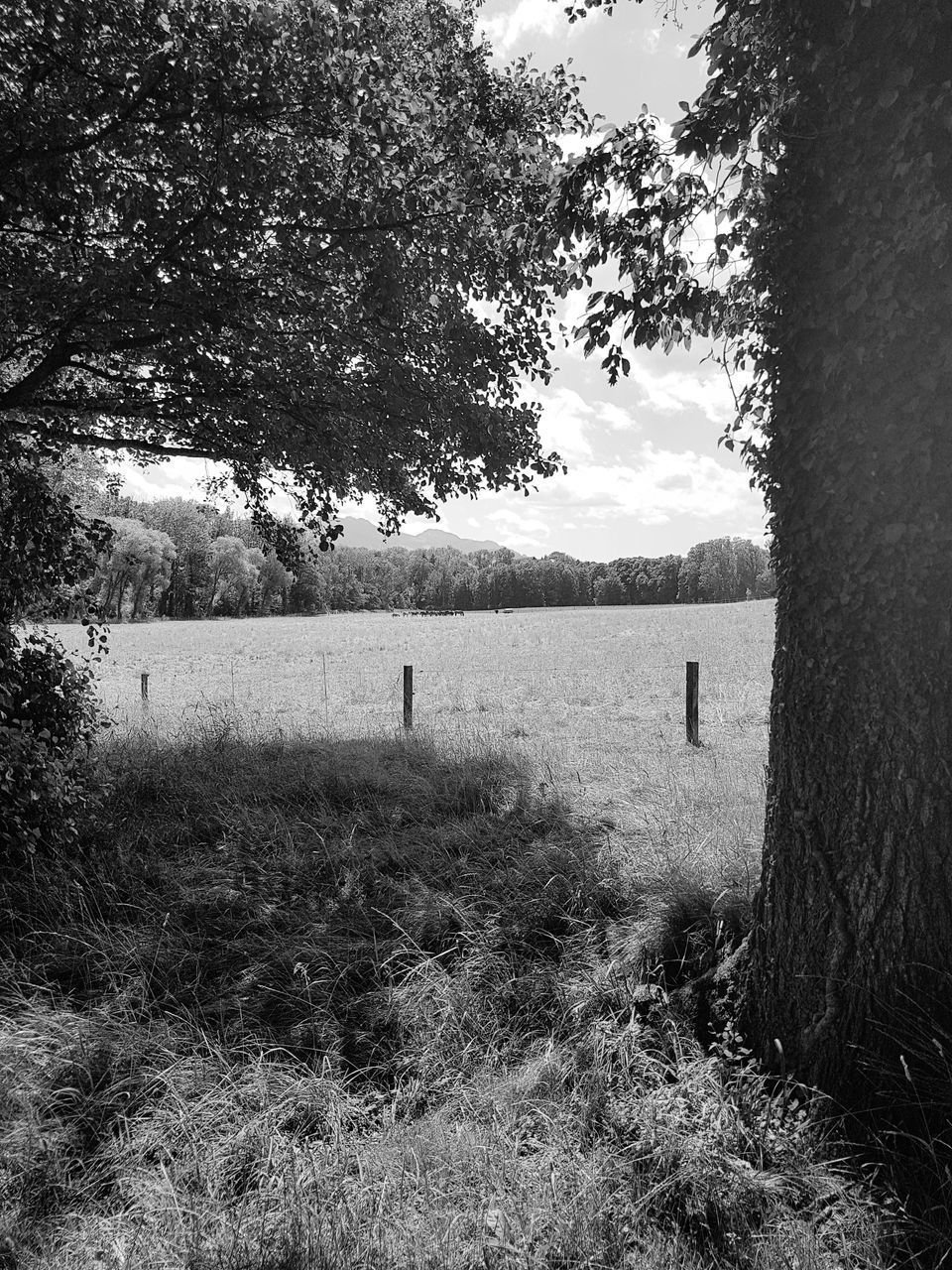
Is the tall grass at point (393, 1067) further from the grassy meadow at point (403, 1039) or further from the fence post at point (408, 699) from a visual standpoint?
the fence post at point (408, 699)

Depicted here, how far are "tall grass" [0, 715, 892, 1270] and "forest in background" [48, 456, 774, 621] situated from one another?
21.2 m

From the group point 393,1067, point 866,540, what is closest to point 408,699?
point 393,1067

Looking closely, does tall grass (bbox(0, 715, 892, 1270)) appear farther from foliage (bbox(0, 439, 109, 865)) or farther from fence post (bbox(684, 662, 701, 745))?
fence post (bbox(684, 662, 701, 745))

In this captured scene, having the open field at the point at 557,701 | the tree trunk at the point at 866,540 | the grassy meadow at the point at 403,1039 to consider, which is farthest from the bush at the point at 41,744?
the tree trunk at the point at 866,540

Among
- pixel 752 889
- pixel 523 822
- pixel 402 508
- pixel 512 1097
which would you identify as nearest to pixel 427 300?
pixel 402 508

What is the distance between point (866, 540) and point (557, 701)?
12.9m

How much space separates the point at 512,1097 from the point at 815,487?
2.97m

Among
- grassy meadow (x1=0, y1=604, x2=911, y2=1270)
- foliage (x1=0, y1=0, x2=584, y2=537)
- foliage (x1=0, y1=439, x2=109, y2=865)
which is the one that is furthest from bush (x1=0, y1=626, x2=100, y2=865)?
foliage (x1=0, y1=0, x2=584, y2=537)

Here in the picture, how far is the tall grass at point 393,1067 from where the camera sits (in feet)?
7.43

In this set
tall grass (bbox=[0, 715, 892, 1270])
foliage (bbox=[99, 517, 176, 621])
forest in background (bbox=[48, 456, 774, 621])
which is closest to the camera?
tall grass (bbox=[0, 715, 892, 1270])

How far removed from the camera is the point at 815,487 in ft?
9.75

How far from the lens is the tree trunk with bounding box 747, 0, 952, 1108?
2680 mm

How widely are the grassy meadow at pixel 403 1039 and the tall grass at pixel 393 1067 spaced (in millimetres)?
14

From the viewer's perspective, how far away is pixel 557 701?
15602 millimetres
